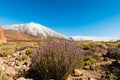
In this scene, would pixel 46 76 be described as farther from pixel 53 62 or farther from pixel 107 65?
pixel 107 65

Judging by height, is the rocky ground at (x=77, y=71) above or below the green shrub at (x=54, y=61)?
below

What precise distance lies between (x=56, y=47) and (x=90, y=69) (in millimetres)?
2217

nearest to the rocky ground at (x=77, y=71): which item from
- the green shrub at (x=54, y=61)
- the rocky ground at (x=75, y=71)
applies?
the rocky ground at (x=75, y=71)

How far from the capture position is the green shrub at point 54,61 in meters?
6.36

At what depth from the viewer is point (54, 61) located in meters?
6.39

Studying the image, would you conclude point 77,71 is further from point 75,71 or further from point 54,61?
point 54,61

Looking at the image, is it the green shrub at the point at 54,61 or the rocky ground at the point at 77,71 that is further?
the rocky ground at the point at 77,71

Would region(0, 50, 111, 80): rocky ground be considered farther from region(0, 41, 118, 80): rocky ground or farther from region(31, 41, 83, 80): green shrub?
region(31, 41, 83, 80): green shrub

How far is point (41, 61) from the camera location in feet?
21.5

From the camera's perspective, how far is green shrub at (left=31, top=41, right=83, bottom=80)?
20.9 feet

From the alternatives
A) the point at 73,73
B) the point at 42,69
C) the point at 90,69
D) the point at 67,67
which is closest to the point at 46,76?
the point at 42,69

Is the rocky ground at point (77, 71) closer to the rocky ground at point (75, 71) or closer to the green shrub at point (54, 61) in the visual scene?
the rocky ground at point (75, 71)

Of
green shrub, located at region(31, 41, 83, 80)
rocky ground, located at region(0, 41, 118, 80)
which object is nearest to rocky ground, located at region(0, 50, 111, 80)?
rocky ground, located at region(0, 41, 118, 80)

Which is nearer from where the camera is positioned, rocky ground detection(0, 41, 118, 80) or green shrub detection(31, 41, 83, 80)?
green shrub detection(31, 41, 83, 80)
